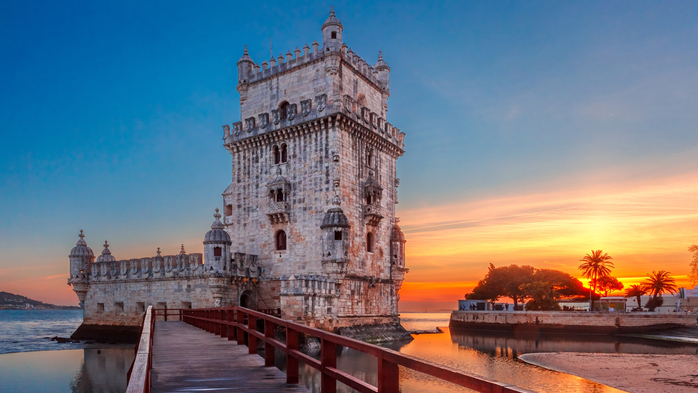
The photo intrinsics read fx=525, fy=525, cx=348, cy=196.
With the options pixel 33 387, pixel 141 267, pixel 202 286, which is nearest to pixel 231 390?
pixel 33 387

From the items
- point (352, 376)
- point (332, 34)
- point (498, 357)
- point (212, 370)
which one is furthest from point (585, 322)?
point (352, 376)

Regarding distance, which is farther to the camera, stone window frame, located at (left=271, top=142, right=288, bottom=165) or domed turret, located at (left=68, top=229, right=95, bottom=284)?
domed turret, located at (left=68, top=229, right=95, bottom=284)

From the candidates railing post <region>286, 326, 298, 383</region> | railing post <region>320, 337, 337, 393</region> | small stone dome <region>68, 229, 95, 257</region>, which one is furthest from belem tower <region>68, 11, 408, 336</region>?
railing post <region>320, 337, 337, 393</region>

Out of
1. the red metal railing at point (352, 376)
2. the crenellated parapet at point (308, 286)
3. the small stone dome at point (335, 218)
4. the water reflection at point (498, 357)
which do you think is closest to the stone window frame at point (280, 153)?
the small stone dome at point (335, 218)

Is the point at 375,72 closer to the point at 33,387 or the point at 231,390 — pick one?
the point at 33,387

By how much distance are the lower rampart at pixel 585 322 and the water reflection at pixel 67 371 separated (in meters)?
35.3

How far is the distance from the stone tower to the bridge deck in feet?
57.0

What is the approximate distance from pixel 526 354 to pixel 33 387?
90.4 feet

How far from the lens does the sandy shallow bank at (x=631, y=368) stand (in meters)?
22.7

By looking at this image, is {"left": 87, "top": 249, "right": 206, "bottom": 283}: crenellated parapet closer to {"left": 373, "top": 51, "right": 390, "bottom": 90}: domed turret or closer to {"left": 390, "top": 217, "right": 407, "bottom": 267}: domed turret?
{"left": 390, "top": 217, "right": 407, "bottom": 267}: domed turret

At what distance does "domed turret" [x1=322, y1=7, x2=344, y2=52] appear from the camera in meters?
35.8

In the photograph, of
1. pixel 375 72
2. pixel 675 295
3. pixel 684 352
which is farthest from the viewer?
pixel 675 295

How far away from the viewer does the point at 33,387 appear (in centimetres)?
2372

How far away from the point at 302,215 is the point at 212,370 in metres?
25.0
